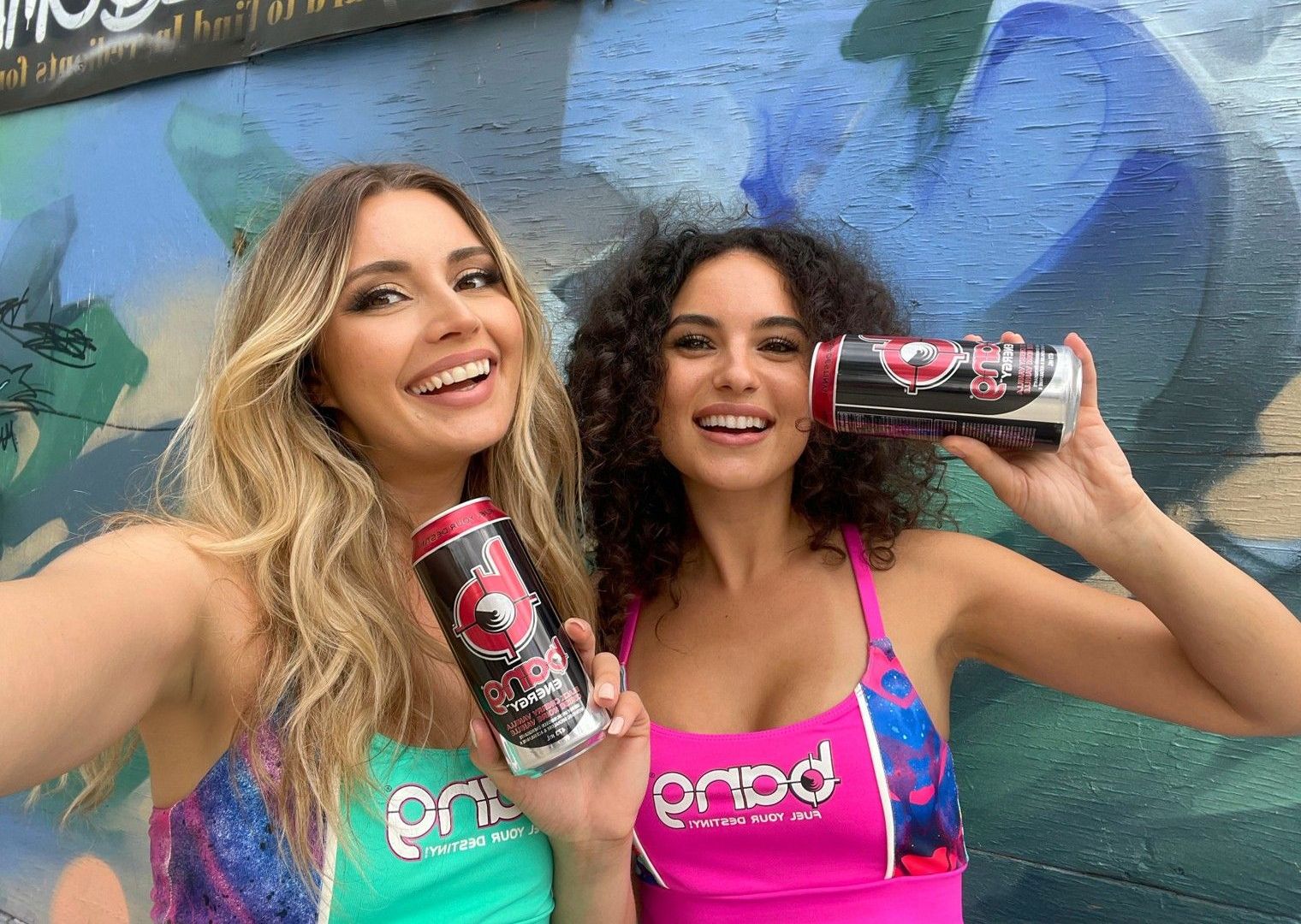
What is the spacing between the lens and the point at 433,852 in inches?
55.4

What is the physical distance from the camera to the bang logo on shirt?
59.4 inches

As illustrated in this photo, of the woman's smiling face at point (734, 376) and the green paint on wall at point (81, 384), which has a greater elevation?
the woman's smiling face at point (734, 376)

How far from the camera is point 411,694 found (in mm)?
1519

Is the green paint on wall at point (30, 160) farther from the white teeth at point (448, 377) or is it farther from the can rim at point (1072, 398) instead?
the can rim at point (1072, 398)

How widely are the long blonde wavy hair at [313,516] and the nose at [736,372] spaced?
1.19ft

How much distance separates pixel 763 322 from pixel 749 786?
0.80 meters

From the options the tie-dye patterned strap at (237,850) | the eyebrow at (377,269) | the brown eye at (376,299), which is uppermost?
the eyebrow at (377,269)

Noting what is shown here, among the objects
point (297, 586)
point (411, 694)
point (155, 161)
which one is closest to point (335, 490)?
point (297, 586)

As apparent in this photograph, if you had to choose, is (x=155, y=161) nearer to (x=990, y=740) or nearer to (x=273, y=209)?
(x=273, y=209)

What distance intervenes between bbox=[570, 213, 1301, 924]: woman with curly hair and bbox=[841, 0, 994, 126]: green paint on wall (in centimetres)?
47

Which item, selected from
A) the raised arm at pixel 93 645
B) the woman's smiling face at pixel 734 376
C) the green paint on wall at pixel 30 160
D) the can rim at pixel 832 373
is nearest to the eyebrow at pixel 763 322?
the woman's smiling face at pixel 734 376

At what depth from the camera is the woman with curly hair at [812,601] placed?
1.38 metres

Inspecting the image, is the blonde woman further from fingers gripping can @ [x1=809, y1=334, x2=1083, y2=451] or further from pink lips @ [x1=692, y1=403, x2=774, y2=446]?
fingers gripping can @ [x1=809, y1=334, x2=1083, y2=451]

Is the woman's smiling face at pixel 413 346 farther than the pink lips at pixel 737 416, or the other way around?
the pink lips at pixel 737 416
